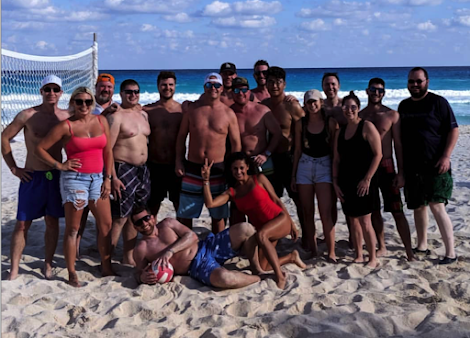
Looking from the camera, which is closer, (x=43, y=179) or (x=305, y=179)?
(x=43, y=179)

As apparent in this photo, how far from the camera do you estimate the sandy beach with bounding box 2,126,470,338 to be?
3.64 meters

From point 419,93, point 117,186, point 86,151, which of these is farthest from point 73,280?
point 419,93

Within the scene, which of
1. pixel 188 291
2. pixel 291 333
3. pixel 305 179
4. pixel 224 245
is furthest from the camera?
pixel 305 179

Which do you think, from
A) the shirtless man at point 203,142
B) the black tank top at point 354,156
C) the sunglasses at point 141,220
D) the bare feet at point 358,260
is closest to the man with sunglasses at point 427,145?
the black tank top at point 354,156

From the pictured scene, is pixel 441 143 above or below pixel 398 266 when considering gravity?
above

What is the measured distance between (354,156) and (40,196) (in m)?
2.63

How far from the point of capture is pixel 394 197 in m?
4.87

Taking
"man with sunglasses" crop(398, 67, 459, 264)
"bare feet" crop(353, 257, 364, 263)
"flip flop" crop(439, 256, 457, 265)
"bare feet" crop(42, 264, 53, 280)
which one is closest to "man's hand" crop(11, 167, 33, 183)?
"bare feet" crop(42, 264, 53, 280)

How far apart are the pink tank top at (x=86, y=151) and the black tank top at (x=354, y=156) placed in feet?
6.61

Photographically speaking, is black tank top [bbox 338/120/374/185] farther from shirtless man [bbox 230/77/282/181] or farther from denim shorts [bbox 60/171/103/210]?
denim shorts [bbox 60/171/103/210]

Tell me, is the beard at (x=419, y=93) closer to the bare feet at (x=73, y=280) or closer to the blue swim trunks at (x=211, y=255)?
the blue swim trunks at (x=211, y=255)

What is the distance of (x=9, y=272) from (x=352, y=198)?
118 inches

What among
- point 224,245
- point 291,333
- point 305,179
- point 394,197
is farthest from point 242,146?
point 291,333

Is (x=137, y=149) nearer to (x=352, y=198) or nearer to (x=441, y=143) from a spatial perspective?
(x=352, y=198)
